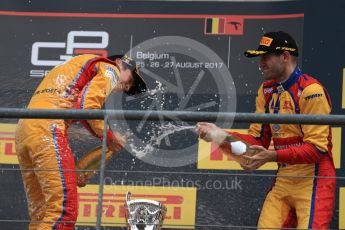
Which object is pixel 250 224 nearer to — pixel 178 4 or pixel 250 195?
pixel 250 195

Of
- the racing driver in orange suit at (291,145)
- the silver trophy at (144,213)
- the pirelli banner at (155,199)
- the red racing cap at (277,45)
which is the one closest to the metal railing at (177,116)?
the racing driver in orange suit at (291,145)

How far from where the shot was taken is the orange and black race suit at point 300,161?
15.0 ft

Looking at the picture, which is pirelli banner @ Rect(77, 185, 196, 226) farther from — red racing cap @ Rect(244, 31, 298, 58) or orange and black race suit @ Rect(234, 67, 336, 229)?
red racing cap @ Rect(244, 31, 298, 58)

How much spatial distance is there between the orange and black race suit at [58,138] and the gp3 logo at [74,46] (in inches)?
42.3

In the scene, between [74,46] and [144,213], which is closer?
[144,213]

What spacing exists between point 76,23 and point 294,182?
1.98m

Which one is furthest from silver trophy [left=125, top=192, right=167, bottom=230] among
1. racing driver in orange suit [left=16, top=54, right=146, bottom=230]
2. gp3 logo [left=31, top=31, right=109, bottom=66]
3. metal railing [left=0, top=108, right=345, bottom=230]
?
gp3 logo [left=31, top=31, right=109, bottom=66]

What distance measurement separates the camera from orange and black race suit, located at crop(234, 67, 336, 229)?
4586 mm

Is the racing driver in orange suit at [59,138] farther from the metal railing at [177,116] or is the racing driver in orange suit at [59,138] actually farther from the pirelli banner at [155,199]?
the pirelli banner at [155,199]

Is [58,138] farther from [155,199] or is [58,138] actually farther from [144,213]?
[155,199]

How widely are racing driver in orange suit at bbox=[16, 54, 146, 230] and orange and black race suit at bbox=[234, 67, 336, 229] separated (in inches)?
28.0

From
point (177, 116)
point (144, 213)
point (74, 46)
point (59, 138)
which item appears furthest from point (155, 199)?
point (177, 116)

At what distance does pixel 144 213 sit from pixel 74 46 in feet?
4.44

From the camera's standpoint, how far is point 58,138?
4.67 metres
